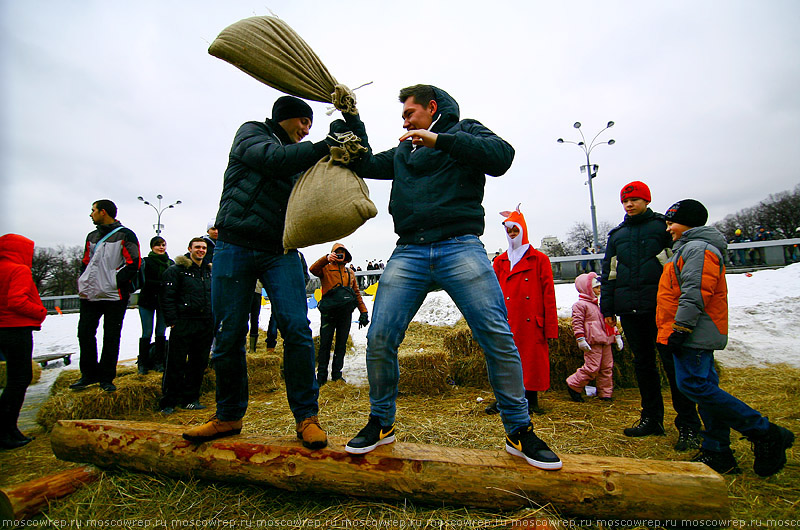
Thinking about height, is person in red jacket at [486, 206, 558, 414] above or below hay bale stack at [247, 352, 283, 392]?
above

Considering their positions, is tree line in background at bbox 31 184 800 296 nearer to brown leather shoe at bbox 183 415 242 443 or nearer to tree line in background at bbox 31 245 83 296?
tree line in background at bbox 31 245 83 296

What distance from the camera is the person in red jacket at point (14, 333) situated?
348 cm

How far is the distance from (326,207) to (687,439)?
337 centimetres

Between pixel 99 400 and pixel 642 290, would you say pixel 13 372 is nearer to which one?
pixel 99 400

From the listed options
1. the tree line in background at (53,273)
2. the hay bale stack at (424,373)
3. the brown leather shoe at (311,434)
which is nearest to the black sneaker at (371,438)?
the brown leather shoe at (311,434)

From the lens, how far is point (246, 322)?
7.89ft

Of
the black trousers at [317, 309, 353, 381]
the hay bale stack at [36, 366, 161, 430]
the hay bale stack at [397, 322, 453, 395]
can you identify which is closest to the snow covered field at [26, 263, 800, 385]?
the black trousers at [317, 309, 353, 381]

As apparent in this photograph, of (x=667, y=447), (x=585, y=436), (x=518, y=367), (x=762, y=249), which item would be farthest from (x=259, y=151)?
(x=762, y=249)

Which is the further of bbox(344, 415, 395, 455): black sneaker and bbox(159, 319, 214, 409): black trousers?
bbox(159, 319, 214, 409): black trousers

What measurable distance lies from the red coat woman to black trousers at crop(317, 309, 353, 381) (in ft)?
9.07

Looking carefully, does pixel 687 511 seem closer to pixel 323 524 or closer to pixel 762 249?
pixel 323 524

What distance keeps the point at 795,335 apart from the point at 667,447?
6.95m

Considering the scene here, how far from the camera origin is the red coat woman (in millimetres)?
4234

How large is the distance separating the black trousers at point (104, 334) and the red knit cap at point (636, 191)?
221 inches
